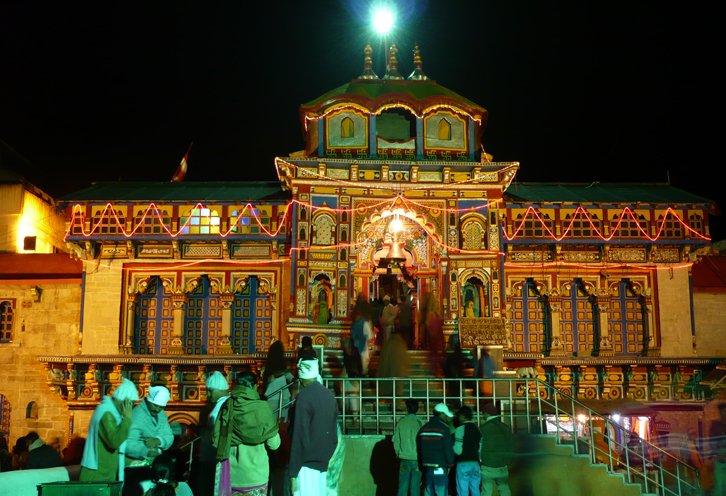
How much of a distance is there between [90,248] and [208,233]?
377cm

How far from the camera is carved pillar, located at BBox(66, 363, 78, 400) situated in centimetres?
2336

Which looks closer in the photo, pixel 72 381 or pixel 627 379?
pixel 72 381

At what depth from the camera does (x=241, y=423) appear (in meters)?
8.36

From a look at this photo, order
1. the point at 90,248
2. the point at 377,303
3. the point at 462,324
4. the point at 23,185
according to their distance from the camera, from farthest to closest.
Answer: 1. the point at 23,185
2. the point at 90,248
3. the point at 377,303
4. the point at 462,324

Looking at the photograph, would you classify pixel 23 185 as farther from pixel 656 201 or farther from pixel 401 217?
pixel 656 201

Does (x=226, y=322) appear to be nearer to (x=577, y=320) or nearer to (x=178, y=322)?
(x=178, y=322)

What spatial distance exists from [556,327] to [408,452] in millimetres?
14437

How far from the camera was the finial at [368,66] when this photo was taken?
84.2ft

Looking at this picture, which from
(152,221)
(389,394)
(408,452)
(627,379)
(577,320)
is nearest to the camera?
(408,452)

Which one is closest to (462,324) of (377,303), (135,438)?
(377,303)

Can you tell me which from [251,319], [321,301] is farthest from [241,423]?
[251,319]

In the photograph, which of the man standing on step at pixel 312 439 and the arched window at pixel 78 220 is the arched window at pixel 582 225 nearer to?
the arched window at pixel 78 220

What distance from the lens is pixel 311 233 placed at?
22.8 meters

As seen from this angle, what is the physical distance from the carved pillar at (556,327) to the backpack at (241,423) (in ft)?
58.4
